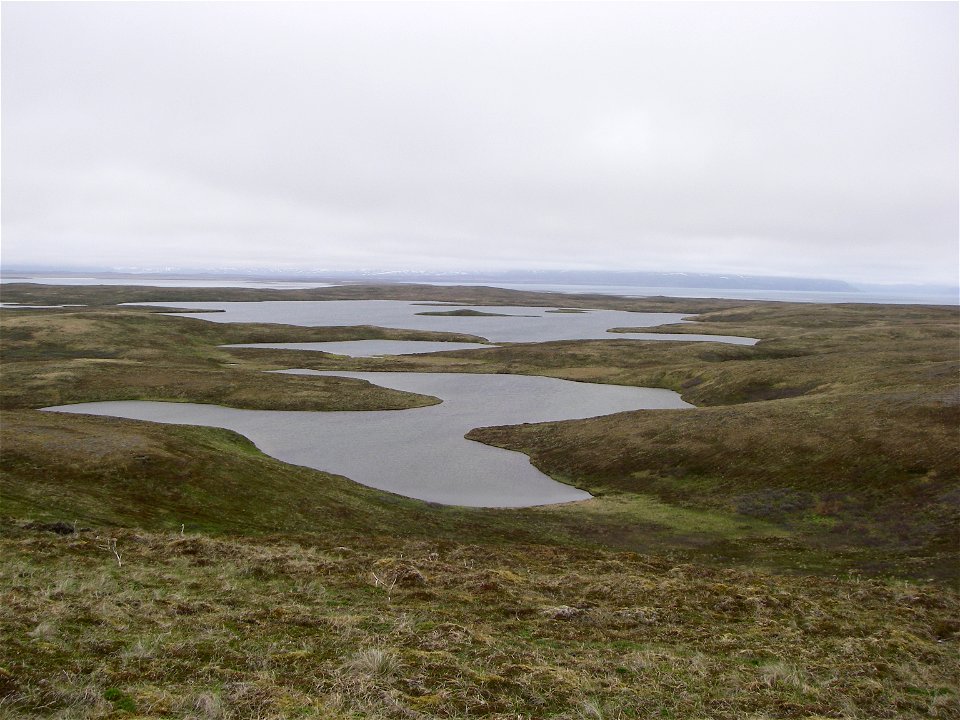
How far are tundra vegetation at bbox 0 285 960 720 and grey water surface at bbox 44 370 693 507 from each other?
3920 mm

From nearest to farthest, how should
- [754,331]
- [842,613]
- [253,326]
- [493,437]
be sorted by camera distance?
[842,613] < [493,437] < [253,326] < [754,331]

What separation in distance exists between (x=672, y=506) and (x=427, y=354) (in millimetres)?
90765

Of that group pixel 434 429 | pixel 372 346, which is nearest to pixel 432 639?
pixel 434 429

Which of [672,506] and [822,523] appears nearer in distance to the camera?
[822,523]

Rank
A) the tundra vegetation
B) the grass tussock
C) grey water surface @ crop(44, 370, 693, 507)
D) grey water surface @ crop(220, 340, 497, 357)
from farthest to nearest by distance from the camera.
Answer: grey water surface @ crop(220, 340, 497, 357) < grey water surface @ crop(44, 370, 693, 507) < the tundra vegetation < the grass tussock

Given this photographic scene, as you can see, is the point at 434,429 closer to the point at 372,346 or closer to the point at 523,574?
the point at 523,574

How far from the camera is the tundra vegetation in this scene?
42.7 feet

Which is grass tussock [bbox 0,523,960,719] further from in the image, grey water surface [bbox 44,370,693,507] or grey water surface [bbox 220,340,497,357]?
grey water surface [bbox 220,340,497,357]

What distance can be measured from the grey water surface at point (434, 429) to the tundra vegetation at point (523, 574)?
3920 millimetres

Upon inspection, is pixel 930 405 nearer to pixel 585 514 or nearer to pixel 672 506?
pixel 672 506

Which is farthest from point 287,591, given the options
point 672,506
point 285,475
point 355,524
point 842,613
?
point 672,506

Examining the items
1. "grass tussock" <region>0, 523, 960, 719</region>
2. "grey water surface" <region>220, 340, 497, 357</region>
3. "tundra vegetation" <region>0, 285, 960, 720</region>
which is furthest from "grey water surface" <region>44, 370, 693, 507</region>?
"grey water surface" <region>220, 340, 497, 357</region>

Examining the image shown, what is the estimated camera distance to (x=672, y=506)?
149 feet

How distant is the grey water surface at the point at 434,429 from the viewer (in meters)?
50.2
